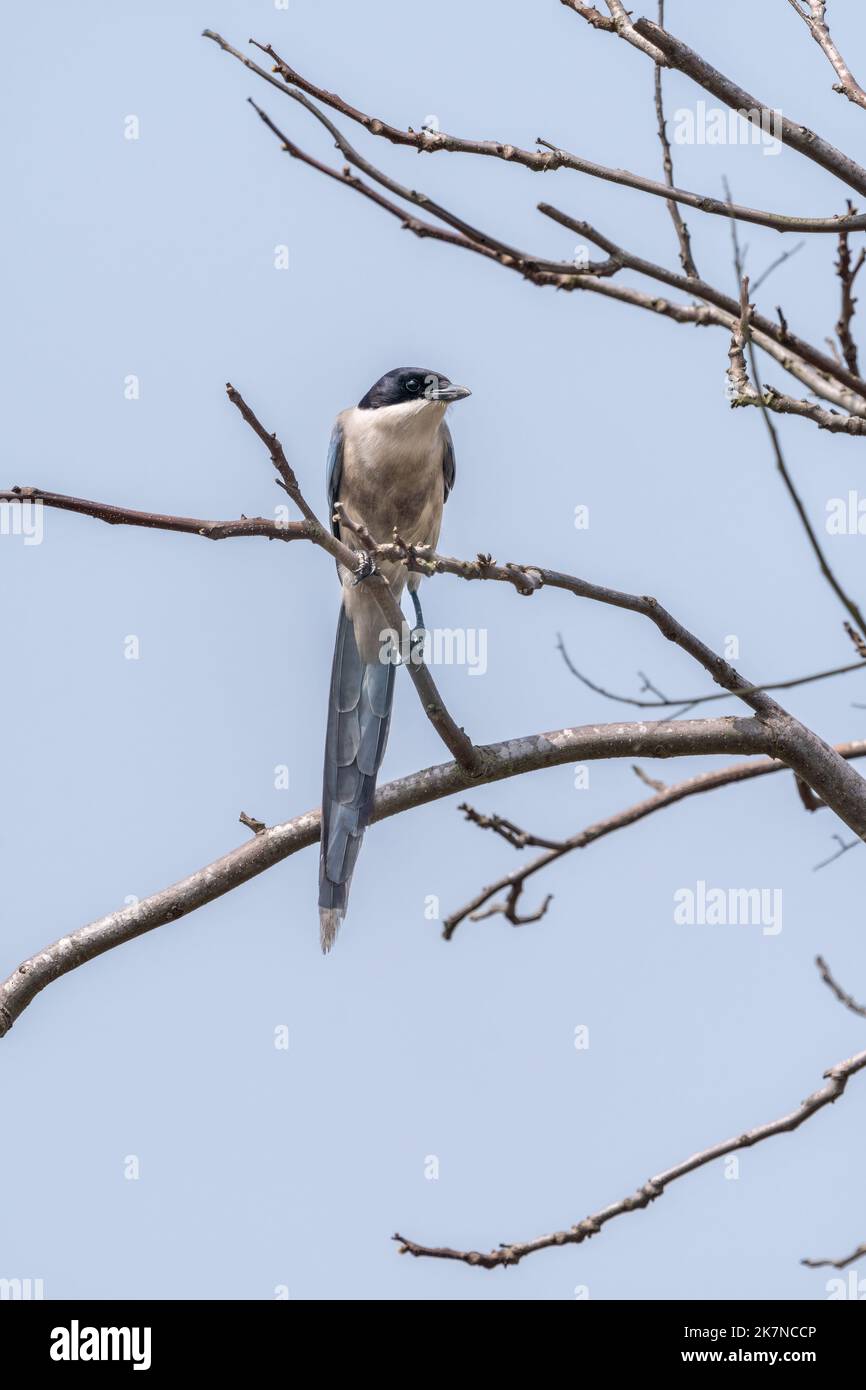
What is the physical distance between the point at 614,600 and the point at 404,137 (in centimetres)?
94

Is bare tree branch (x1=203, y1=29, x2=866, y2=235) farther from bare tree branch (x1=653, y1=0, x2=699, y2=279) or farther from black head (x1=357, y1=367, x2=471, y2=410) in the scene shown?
black head (x1=357, y1=367, x2=471, y2=410)

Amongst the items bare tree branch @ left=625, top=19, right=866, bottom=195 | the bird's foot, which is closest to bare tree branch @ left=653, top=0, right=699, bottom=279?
bare tree branch @ left=625, top=19, right=866, bottom=195

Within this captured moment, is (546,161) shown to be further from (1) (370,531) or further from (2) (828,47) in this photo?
(1) (370,531)

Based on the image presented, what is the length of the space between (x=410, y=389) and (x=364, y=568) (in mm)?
1613

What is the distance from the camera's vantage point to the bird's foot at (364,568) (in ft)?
10.3

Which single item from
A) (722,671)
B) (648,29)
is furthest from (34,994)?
(648,29)

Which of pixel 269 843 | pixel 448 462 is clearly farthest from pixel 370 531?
pixel 269 843

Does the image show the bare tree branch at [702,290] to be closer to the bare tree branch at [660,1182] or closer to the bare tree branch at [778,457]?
the bare tree branch at [778,457]

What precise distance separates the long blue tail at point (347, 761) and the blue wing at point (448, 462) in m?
0.77

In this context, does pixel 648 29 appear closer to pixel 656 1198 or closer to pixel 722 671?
pixel 722 671

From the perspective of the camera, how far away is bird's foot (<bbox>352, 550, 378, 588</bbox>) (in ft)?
10.3

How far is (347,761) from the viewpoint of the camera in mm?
4008

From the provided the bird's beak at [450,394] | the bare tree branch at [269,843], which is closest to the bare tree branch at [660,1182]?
the bare tree branch at [269,843]

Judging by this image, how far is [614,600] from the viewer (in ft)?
9.68
